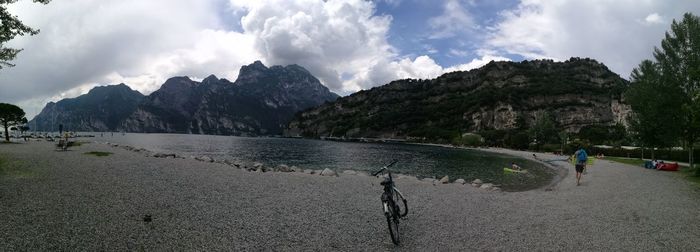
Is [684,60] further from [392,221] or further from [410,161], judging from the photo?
[392,221]

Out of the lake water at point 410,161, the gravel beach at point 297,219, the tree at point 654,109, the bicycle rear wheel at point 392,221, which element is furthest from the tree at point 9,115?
the tree at point 654,109

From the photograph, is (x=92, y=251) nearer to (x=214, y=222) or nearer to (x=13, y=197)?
(x=214, y=222)

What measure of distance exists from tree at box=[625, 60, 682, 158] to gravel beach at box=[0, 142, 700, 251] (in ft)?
70.7

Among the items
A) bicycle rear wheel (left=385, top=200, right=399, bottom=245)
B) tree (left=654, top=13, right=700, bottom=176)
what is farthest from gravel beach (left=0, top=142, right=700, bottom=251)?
tree (left=654, top=13, right=700, bottom=176)

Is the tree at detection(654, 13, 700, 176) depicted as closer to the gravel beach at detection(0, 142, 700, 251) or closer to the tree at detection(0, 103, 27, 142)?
the gravel beach at detection(0, 142, 700, 251)

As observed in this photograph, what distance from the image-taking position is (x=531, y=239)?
1013 cm

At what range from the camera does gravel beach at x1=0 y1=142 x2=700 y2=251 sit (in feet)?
29.7

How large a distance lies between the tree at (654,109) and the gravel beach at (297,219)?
849 inches

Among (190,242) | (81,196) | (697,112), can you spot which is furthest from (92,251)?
(697,112)

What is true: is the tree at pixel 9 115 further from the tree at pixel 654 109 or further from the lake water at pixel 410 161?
the tree at pixel 654 109

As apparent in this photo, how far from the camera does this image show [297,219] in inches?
466

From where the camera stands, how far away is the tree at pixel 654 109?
1341 inches

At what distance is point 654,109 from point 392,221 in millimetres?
39154

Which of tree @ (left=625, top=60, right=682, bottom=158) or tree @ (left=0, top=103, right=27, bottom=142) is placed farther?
tree @ (left=0, top=103, right=27, bottom=142)
